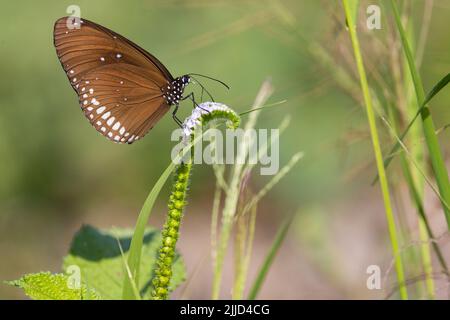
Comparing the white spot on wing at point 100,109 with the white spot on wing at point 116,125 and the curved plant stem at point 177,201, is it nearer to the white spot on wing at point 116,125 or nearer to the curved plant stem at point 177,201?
the white spot on wing at point 116,125

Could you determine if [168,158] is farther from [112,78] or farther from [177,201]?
[177,201]

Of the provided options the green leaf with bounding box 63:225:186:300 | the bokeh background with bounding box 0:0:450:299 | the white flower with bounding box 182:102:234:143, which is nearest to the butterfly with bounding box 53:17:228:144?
the green leaf with bounding box 63:225:186:300

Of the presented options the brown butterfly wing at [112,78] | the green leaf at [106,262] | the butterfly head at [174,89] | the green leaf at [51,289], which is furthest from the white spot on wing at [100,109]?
the green leaf at [51,289]

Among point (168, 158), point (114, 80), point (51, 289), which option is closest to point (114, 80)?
point (114, 80)

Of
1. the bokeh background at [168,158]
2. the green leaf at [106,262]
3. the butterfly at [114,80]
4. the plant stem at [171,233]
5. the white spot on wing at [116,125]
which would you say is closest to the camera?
the plant stem at [171,233]

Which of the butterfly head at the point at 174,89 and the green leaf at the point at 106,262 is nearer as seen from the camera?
the green leaf at the point at 106,262

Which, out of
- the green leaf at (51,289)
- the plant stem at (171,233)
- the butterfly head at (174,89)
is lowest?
the green leaf at (51,289)
